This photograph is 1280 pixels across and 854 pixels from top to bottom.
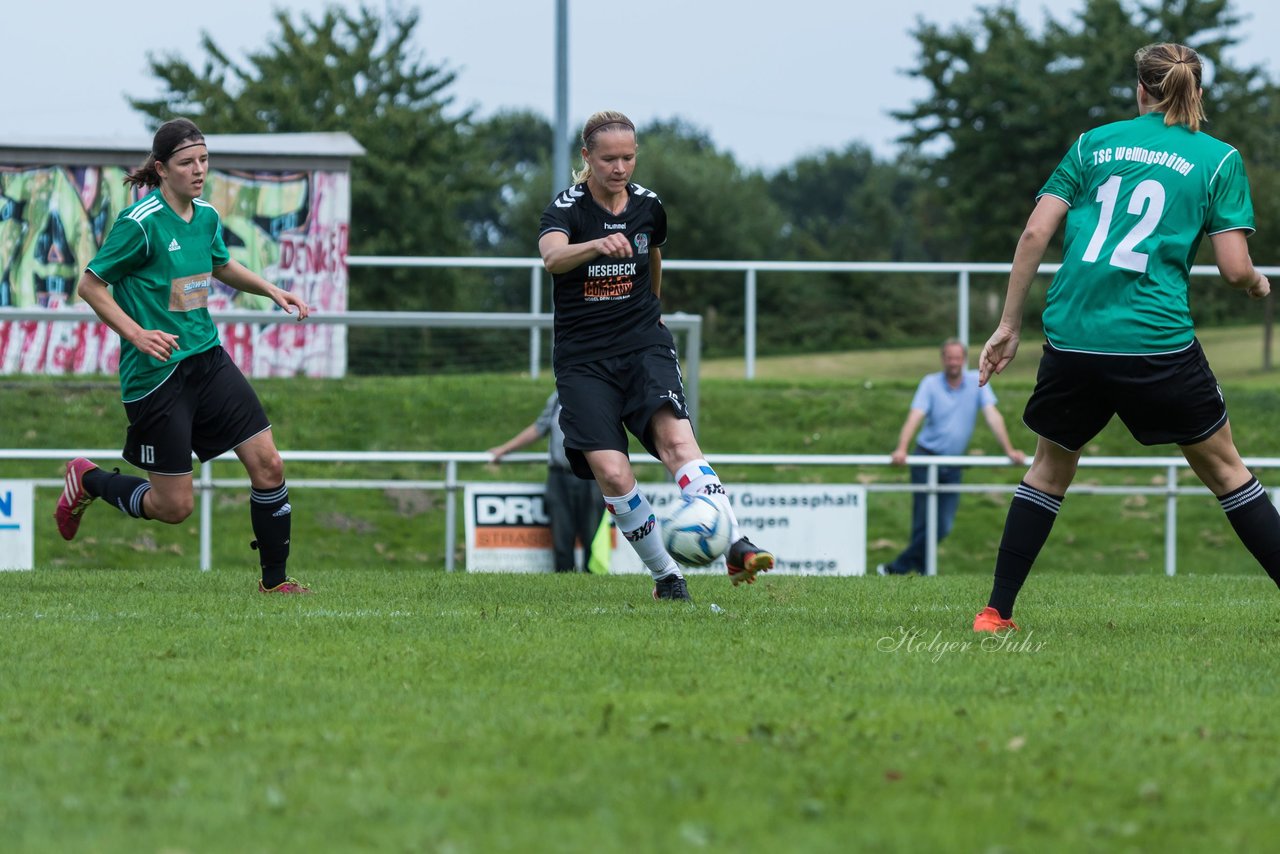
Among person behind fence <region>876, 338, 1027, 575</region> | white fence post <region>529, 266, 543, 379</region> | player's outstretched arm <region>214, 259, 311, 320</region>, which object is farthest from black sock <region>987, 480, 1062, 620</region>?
white fence post <region>529, 266, 543, 379</region>

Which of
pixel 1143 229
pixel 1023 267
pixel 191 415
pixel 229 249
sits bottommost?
pixel 191 415

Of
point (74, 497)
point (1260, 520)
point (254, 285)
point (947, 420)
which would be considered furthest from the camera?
point (947, 420)

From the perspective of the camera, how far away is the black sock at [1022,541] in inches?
245

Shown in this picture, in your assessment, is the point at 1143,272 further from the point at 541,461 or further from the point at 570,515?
the point at 541,461

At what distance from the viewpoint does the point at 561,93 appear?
76.1 feet

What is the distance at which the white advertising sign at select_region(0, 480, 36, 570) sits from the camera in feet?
38.3

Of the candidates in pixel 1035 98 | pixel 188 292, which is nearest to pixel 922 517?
pixel 188 292

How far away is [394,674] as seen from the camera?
5074mm

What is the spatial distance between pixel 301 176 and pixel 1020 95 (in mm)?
22527

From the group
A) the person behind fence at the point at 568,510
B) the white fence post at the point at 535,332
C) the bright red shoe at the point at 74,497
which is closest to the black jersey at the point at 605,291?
the bright red shoe at the point at 74,497

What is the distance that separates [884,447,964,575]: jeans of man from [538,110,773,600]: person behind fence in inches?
255

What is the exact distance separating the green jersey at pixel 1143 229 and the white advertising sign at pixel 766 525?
6.53 metres

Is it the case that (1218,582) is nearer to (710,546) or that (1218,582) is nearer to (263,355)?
(710,546)

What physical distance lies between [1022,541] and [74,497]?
4762 mm
